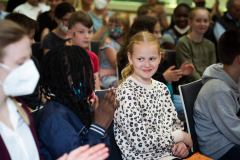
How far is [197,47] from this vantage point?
9.33ft

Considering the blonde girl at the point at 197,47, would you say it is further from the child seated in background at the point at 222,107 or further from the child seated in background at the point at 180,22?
the child seated in background at the point at 222,107

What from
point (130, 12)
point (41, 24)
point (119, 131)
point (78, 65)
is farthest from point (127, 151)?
point (130, 12)

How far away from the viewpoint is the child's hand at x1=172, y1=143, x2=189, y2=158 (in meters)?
1.49

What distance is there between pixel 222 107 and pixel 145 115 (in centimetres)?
51

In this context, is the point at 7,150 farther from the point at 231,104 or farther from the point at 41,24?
the point at 41,24

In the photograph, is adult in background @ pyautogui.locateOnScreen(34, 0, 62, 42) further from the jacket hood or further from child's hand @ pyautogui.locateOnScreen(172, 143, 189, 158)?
child's hand @ pyautogui.locateOnScreen(172, 143, 189, 158)

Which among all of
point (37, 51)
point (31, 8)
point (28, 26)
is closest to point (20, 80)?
point (28, 26)

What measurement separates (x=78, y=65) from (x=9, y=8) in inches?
115

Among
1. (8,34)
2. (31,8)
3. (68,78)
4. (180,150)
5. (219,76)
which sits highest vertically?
(31,8)

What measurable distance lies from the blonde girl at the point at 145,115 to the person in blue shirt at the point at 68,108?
18 centimetres

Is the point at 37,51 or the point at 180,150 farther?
the point at 37,51

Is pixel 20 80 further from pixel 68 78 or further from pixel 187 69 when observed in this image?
pixel 187 69

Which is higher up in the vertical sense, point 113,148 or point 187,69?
point 187,69

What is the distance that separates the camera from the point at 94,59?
7.31 feet
